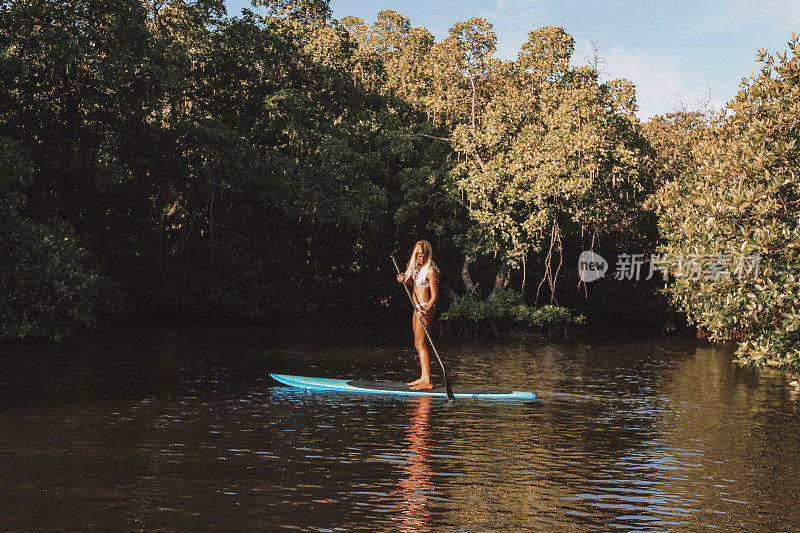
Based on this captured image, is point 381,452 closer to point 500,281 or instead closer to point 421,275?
point 421,275

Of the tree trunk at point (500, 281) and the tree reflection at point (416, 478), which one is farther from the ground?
the tree trunk at point (500, 281)

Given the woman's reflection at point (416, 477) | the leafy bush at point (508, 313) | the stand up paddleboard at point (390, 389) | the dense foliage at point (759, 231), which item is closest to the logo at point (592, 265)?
the leafy bush at point (508, 313)

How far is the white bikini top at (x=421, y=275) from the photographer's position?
15.5 meters

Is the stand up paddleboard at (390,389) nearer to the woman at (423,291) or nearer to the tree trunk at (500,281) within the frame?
the woman at (423,291)

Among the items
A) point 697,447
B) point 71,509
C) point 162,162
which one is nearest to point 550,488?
point 697,447

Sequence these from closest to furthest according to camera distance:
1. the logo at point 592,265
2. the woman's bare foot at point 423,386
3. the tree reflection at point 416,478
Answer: the tree reflection at point 416,478
the woman's bare foot at point 423,386
the logo at point 592,265

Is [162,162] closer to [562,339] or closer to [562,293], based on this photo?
[562,339]

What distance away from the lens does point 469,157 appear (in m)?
33.2

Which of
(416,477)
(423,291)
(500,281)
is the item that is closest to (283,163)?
(500,281)

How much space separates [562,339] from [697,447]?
72.3 ft

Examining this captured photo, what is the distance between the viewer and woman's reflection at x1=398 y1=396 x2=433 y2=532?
740cm

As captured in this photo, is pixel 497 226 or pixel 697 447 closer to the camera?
pixel 697 447

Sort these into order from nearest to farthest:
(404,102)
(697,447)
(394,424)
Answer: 1. (697,447)
2. (394,424)
3. (404,102)

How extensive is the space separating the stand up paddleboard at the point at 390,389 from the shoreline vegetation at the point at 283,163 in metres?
11.0
